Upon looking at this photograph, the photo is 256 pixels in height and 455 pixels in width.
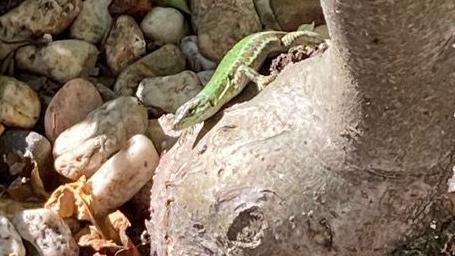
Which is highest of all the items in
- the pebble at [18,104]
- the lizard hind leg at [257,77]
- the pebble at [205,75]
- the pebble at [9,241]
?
the lizard hind leg at [257,77]

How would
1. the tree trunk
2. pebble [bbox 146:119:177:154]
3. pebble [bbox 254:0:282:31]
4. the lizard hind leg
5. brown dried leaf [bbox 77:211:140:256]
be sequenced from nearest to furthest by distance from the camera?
the tree trunk, the lizard hind leg, brown dried leaf [bbox 77:211:140:256], pebble [bbox 146:119:177:154], pebble [bbox 254:0:282:31]

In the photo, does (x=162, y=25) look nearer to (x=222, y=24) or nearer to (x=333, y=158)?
(x=222, y=24)

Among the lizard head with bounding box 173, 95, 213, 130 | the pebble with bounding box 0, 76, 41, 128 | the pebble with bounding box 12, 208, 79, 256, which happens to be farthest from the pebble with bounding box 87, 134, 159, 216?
the lizard head with bounding box 173, 95, 213, 130

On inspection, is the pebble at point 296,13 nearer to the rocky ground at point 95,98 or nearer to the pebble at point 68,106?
the rocky ground at point 95,98

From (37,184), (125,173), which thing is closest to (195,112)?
(125,173)

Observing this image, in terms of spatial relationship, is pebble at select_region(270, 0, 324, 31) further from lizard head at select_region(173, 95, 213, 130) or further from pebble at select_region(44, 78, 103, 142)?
lizard head at select_region(173, 95, 213, 130)

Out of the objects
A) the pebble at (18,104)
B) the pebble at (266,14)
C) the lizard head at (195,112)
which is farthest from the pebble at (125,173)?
the pebble at (266,14)
